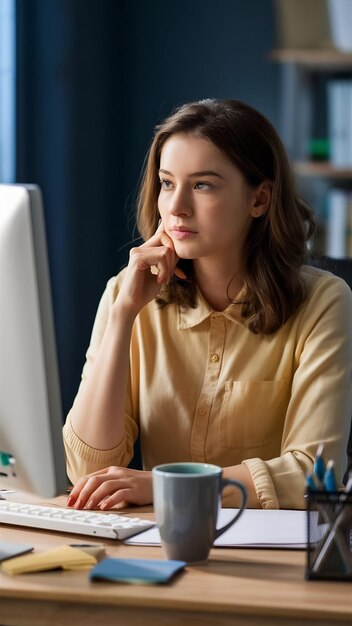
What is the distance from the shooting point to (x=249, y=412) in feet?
5.68

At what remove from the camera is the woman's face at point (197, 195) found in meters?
1.71

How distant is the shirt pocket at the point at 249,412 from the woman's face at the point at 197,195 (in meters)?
0.25

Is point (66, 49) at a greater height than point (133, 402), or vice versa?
point (66, 49)

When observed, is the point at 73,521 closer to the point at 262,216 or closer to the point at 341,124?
the point at 262,216

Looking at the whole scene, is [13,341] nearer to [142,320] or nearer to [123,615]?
[123,615]

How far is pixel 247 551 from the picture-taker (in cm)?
117

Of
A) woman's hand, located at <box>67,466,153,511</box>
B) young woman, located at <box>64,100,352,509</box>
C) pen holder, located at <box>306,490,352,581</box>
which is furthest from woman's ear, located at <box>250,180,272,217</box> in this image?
pen holder, located at <box>306,490,352,581</box>

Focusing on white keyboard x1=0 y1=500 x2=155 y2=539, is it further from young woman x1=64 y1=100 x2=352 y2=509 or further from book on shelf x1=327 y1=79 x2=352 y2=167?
book on shelf x1=327 y1=79 x2=352 y2=167

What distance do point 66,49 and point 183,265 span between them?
1823 millimetres

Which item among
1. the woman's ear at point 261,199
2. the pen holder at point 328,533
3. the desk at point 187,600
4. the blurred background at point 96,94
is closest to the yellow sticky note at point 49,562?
the desk at point 187,600

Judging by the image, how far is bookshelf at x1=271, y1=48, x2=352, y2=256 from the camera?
3543mm

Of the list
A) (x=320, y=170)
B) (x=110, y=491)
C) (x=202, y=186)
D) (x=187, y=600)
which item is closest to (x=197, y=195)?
(x=202, y=186)

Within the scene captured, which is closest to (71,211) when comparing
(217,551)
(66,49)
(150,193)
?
(66,49)

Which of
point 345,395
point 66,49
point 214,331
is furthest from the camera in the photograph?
point 66,49
